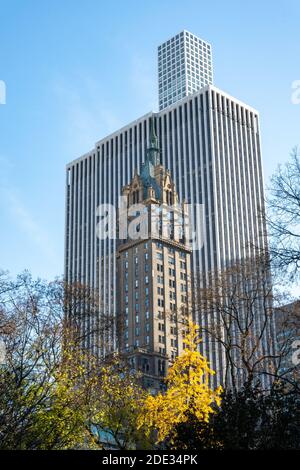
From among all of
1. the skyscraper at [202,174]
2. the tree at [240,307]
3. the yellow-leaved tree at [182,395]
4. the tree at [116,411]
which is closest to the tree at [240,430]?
the yellow-leaved tree at [182,395]

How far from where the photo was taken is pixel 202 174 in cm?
17350

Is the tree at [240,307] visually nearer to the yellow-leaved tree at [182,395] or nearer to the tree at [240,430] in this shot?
the yellow-leaved tree at [182,395]

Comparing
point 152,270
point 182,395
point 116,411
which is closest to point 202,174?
point 152,270

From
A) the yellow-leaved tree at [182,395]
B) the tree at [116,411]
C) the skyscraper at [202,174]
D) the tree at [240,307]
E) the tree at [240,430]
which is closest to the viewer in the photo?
the tree at [240,430]

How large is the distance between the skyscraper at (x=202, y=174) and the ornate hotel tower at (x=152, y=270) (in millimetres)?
Answer: 21920

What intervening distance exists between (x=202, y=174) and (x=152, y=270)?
47762mm

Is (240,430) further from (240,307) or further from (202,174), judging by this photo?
(202,174)

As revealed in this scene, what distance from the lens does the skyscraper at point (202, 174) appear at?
555 feet

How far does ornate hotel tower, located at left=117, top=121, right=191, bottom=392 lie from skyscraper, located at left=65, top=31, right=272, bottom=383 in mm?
21920

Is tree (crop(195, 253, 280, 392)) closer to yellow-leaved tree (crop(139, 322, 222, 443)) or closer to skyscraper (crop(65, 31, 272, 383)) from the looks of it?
yellow-leaved tree (crop(139, 322, 222, 443))

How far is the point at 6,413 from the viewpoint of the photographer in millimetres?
25000

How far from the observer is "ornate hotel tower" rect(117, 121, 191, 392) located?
421 feet

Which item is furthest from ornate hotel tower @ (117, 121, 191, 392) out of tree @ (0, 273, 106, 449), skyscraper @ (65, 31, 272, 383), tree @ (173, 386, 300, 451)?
tree @ (173, 386, 300, 451)

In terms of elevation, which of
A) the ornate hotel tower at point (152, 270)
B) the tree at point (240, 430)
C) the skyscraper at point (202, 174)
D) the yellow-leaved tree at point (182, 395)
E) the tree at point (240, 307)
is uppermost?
the skyscraper at point (202, 174)
